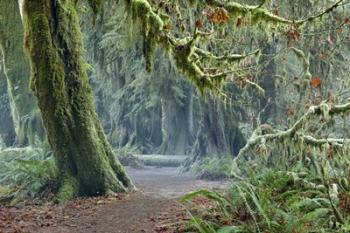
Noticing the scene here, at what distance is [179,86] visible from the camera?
23.6 meters

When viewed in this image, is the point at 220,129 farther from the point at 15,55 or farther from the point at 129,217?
the point at 129,217

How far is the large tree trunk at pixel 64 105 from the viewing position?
12.0 m

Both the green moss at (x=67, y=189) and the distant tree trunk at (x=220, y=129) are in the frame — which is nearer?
the green moss at (x=67, y=189)

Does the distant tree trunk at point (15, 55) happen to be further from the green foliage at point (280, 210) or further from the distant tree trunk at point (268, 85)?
the green foliage at point (280, 210)

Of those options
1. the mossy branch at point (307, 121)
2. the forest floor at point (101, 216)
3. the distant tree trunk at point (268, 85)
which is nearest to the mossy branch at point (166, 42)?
the mossy branch at point (307, 121)

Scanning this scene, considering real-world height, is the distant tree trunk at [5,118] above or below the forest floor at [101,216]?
above

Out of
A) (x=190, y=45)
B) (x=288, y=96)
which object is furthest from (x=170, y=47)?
(x=288, y=96)

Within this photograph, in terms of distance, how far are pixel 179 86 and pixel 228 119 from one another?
4.29 metres

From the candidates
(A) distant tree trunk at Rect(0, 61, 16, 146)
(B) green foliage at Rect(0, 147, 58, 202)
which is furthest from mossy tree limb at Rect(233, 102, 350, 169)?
(A) distant tree trunk at Rect(0, 61, 16, 146)

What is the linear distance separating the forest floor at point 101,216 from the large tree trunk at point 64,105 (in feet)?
2.28

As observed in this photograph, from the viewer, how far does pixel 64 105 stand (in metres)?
12.3

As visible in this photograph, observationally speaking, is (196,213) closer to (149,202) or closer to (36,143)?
(149,202)

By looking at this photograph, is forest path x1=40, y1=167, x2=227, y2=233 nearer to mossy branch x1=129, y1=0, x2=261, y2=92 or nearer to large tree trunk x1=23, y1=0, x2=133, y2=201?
large tree trunk x1=23, y1=0, x2=133, y2=201

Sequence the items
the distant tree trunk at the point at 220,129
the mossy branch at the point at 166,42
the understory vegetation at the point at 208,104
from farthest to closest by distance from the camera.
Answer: the distant tree trunk at the point at 220,129, the mossy branch at the point at 166,42, the understory vegetation at the point at 208,104
